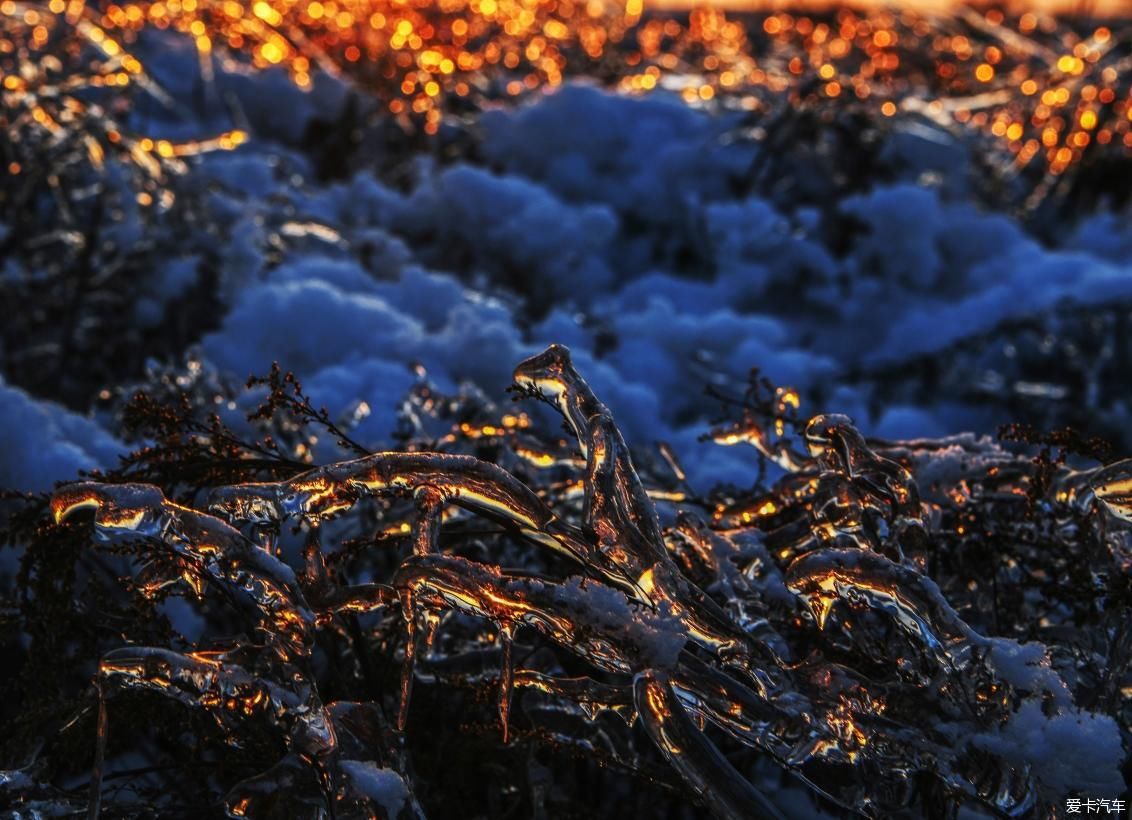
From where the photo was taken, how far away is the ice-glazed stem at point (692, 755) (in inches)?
51.2

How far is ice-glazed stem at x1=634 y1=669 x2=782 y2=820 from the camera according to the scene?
130 centimetres

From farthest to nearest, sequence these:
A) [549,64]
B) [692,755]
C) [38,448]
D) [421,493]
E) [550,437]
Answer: [549,64], [38,448], [550,437], [421,493], [692,755]

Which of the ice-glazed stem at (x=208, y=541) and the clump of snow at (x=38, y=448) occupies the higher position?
the clump of snow at (x=38, y=448)

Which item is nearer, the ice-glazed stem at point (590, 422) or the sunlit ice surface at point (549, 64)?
the ice-glazed stem at point (590, 422)

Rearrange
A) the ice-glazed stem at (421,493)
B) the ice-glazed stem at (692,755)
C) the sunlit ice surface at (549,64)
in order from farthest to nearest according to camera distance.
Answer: the sunlit ice surface at (549,64) < the ice-glazed stem at (421,493) < the ice-glazed stem at (692,755)

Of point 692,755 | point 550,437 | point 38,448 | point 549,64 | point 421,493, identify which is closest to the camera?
point 692,755

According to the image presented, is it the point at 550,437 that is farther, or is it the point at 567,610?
the point at 550,437

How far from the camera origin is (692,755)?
51.7 inches

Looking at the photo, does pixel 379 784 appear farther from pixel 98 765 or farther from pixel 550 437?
pixel 550 437

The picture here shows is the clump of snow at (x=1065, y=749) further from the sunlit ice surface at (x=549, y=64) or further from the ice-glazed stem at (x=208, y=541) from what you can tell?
the sunlit ice surface at (x=549, y=64)

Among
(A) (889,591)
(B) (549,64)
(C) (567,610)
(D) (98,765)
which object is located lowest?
(D) (98,765)

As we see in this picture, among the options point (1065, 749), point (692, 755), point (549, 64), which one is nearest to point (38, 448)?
point (692, 755)

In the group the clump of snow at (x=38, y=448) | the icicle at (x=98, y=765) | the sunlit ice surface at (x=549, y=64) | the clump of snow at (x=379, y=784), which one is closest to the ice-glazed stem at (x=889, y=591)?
the clump of snow at (x=379, y=784)

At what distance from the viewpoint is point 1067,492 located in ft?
5.48
